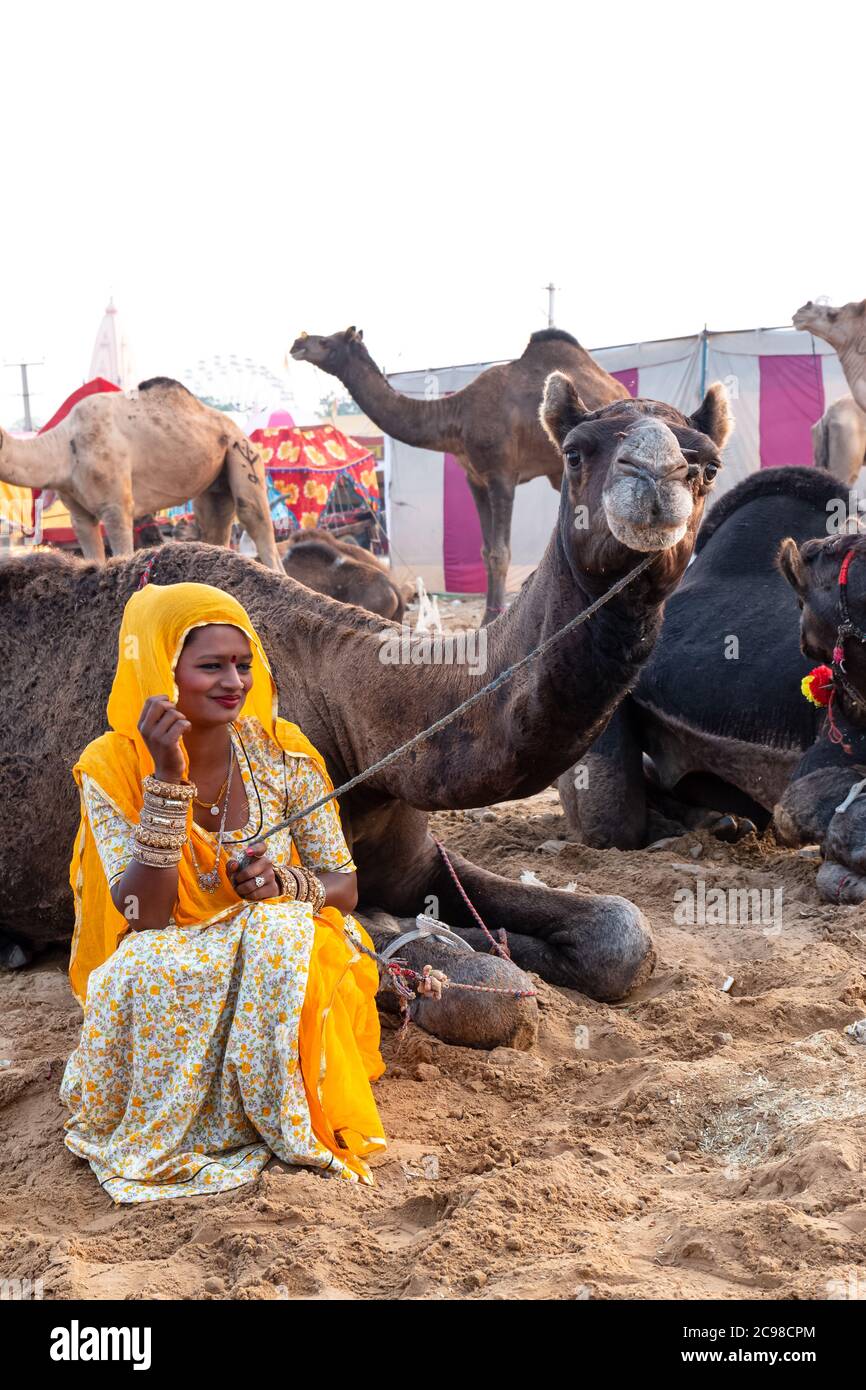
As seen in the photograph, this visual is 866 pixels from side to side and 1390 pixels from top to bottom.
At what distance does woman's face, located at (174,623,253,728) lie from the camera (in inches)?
125

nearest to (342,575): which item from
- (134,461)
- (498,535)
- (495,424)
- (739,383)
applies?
(498,535)

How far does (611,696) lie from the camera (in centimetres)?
349

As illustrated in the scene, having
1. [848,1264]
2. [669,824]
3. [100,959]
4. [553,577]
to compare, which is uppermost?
[553,577]

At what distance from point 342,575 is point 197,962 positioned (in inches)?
327

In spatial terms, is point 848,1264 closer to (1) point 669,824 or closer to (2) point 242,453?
(1) point 669,824

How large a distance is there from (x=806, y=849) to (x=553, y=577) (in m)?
3.20

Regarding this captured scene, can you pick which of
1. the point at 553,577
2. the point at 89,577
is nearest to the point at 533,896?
the point at 553,577

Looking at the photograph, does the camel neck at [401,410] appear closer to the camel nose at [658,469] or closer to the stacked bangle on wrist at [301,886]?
the camel nose at [658,469]

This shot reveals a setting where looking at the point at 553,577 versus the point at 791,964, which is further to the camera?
the point at 791,964

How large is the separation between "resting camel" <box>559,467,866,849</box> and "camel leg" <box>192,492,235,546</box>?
679 centimetres

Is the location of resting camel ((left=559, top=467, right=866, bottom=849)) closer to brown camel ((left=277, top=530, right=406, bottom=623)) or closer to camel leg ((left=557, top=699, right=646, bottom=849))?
camel leg ((left=557, top=699, right=646, bottom=849))

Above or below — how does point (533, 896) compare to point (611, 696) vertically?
below

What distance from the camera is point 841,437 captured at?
11805mm

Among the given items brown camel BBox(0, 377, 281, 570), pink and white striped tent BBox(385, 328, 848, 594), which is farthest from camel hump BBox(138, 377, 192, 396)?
pink and white striped tent BBox(385, 328, 848, 594)
